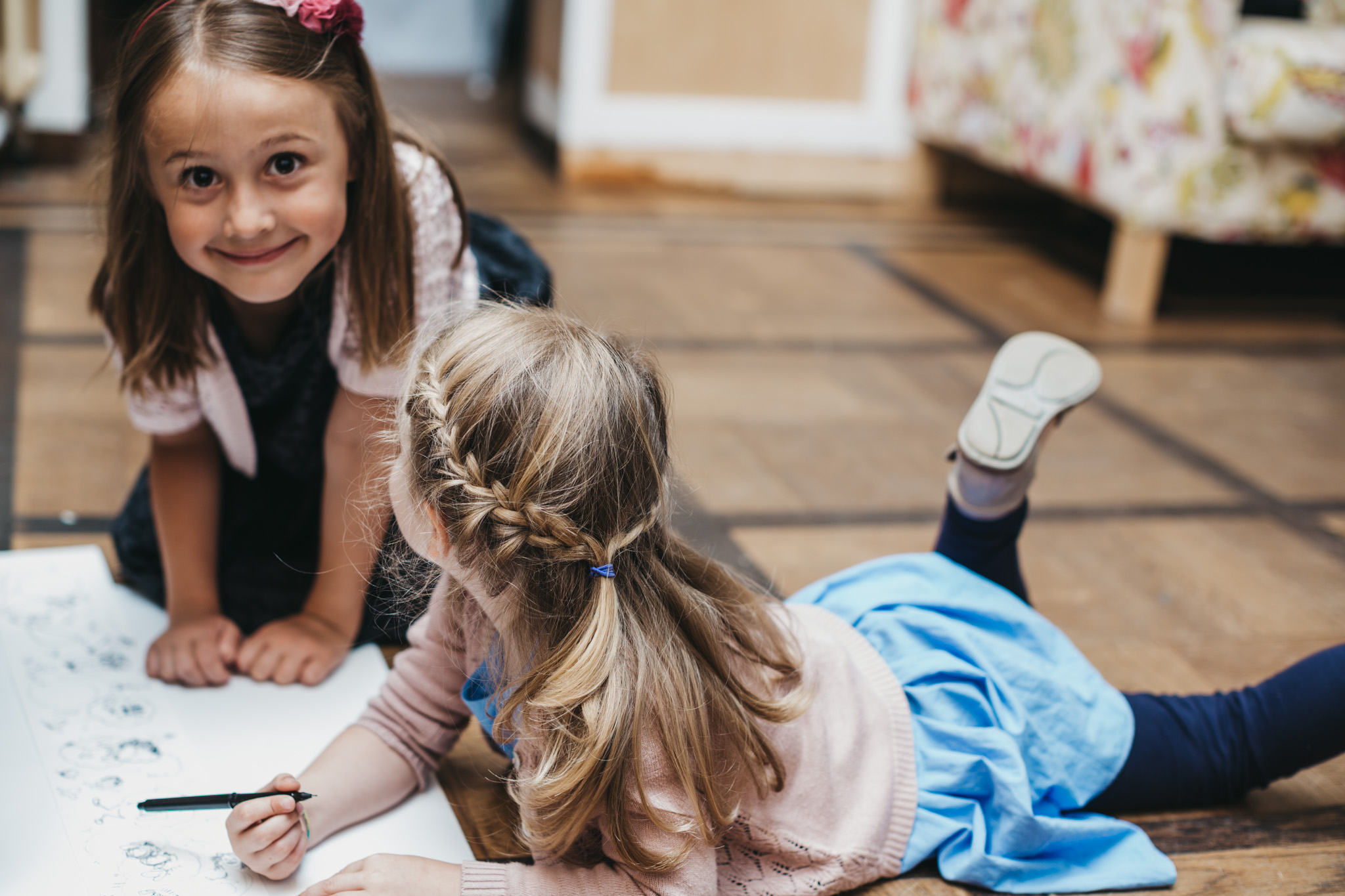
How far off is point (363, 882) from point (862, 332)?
55.3 inches

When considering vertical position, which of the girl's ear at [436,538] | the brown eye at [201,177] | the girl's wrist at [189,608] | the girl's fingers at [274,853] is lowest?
the girl's fingers at [274,853]

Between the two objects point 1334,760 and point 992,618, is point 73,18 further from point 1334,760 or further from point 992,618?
point 1334,760

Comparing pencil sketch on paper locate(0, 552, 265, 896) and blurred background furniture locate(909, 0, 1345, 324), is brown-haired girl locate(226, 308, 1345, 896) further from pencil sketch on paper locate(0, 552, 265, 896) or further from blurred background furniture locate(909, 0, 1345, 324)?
blurred background furniture locate(909, 0, 1345, 324)

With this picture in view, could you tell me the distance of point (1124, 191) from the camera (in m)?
2.05

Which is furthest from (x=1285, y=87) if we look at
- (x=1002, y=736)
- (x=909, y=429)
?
(x=1002, y=736)

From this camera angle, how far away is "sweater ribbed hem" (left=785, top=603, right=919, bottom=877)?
0.79 meters

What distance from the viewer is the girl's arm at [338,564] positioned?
94cm

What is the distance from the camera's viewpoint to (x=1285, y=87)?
1852 mm

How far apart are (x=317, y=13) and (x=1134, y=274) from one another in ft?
5.24

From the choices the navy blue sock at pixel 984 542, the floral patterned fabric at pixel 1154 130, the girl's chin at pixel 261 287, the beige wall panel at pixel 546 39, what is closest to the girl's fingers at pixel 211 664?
the girl's chin at pixel 261 287

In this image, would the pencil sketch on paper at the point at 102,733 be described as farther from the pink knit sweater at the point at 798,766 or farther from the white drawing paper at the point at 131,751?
the pink knit sweater at the point at 798,766

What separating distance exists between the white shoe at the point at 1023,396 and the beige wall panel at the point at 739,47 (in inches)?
70.2

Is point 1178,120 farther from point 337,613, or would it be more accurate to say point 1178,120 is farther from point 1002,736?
point 337,613

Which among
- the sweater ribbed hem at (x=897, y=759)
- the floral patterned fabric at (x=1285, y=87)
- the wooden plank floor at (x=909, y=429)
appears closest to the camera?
the sweater ribbed hem at (x=897, y=759)
